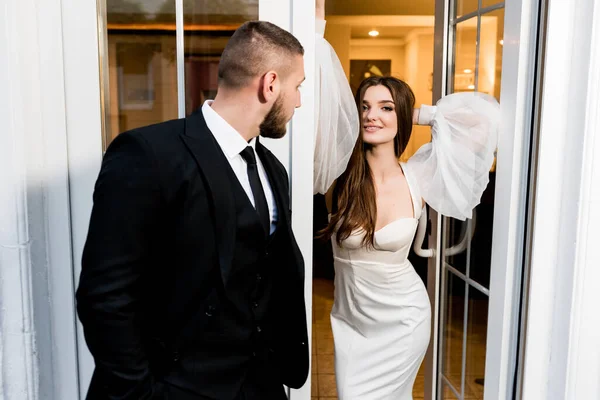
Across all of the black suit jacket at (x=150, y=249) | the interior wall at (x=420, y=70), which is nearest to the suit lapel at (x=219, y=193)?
the black suit jacket at (x=150, y=249)

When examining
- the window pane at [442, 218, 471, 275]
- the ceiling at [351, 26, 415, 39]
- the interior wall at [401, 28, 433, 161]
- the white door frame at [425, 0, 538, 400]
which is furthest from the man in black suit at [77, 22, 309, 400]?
the ceiling at [351, 26, 415, 39]

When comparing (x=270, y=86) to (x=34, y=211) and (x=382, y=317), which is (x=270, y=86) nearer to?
(x=34, y=211)

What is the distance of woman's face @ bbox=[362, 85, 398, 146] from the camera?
1921mm

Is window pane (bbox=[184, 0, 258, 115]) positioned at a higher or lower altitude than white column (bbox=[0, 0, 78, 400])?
higher

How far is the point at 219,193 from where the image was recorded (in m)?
1.07

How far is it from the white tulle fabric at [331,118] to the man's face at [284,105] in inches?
11.9

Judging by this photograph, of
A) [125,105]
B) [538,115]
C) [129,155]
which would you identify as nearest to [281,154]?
[125,105]

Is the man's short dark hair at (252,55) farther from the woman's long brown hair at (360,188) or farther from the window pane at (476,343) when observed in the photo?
the window pane at (476,343)

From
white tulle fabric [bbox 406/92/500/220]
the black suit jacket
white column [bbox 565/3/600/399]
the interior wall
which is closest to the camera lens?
the black suit jacket

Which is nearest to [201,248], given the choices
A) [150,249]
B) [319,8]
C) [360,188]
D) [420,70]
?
[150,249]

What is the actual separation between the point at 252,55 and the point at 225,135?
7.1 inches

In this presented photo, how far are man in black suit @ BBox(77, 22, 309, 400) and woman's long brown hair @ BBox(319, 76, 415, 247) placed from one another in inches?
25.5

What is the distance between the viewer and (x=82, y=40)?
1.33 metres

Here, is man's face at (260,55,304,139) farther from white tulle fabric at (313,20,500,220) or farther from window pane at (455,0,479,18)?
window pane at (455,0,479,18)
